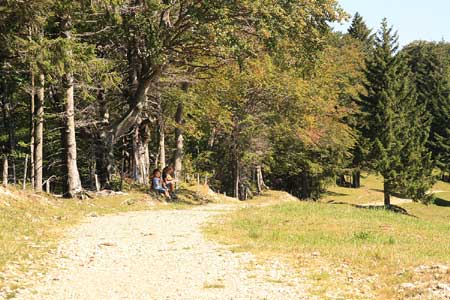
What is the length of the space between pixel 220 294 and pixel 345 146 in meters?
44.3

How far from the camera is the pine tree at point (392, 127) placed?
49.2 metres

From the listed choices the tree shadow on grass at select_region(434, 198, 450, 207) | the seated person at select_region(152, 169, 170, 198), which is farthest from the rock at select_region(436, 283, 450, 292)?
the tree shadow on grass at select_region(434, 198, 450, 207)

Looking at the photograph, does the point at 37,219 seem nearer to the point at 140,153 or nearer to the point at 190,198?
the point at 190,198

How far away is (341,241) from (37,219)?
8342 millimetres

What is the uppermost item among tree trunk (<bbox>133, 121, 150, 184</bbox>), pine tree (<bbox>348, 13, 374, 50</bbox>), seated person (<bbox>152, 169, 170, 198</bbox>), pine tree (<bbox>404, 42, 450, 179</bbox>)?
pine tree (<bbox>348, 13, 374, 50</bbox>)

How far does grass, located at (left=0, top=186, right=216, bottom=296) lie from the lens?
959cm

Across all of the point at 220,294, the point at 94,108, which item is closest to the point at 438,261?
the point at 220,294

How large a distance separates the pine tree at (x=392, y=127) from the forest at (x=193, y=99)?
0.14 m

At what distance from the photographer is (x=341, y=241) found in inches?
487

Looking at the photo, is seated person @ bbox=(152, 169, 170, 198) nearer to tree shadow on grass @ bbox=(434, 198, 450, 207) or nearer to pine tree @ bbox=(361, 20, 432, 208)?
pine tree @ bbox=(361, 20, 432, 208)

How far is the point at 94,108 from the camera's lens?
28391 mm

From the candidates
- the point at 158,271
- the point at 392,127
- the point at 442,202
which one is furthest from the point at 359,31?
the point at 158,271

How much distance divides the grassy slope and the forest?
7.75 m

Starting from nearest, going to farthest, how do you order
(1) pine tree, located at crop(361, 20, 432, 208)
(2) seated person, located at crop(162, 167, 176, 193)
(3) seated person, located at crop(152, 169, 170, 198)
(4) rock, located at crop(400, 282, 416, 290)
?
(4) rock, located at crop(400, 282, 416, 290)
(3) seated person, located at crop(152, 169, 170, 198)
(2) seated person, located at crop(162, 167, 176, 193)
(1) pine tree, located at crop(361, 20, 432, 208)
